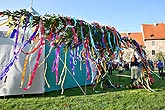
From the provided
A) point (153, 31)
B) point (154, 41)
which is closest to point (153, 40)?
point (154, 41)

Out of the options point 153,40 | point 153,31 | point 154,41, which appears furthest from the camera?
point 153,31

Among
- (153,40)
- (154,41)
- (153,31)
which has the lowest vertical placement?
(154,41)

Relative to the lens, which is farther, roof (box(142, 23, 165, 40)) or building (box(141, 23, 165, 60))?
roof (box(142, 23, 165, 40))

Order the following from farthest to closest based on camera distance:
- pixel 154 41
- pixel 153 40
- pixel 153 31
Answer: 1. pixel 153 31
2. pixel 153 40
3. pixel 154 41

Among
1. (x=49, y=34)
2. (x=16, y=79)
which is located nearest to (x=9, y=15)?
(x=49, y=34)

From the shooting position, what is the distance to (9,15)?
305 inches

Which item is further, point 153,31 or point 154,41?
point 153,31

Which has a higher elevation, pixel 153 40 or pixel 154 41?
pixel 153 40

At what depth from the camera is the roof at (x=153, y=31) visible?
59.9 m

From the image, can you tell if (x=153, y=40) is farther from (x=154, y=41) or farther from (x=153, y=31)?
(x=153, y=31)

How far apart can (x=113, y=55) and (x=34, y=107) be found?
194 inches

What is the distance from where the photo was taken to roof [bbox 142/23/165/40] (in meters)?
59.9

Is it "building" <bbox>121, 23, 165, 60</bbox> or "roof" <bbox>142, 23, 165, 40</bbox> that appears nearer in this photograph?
A: "building" <bbox>121, 23, 165, 60</bbox>

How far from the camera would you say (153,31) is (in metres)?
60.8
